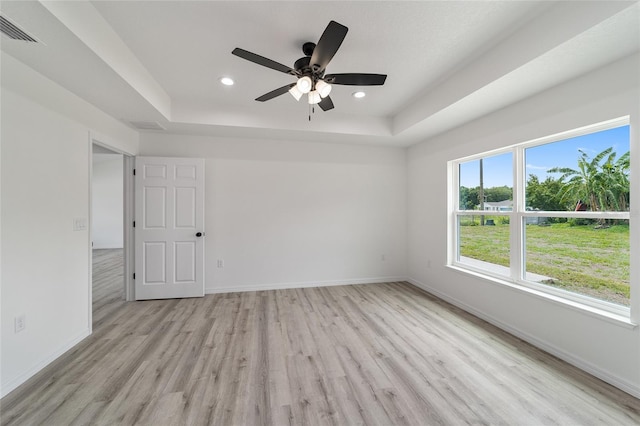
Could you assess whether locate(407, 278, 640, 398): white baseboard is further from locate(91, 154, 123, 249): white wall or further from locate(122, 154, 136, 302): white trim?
locate(91, 154, 123, 249): white wall

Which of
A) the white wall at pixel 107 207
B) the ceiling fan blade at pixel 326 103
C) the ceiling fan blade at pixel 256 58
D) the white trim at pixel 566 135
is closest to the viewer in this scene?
the ceiling fan blade at pixel 256 58

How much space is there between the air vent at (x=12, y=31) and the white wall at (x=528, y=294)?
4123 mm

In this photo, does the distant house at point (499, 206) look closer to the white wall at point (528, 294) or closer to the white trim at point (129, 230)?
the white wall at point (528, 294)

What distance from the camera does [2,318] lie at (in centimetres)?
179

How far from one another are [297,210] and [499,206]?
9.46 ft

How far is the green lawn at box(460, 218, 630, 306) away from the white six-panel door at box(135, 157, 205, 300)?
13.8ft

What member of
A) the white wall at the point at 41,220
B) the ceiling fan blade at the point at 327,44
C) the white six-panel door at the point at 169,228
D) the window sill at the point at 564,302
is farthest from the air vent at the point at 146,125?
the window sill at the point at 564,302

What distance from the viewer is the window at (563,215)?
2055mm

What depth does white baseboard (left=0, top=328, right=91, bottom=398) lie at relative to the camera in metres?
1.81

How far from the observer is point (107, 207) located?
8.01 meters

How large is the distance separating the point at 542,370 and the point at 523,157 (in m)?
2.09

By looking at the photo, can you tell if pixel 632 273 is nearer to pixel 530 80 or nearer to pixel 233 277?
pixel 530 80

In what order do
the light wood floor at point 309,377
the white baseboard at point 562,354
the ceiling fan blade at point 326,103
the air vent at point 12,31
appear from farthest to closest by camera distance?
the ceiling fan blade at point 326,103 < the white baseboard at point 562,354 < the light wood floor at point 309,377 < the air vent at point 12,31

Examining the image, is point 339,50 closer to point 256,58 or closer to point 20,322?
point 256,58
